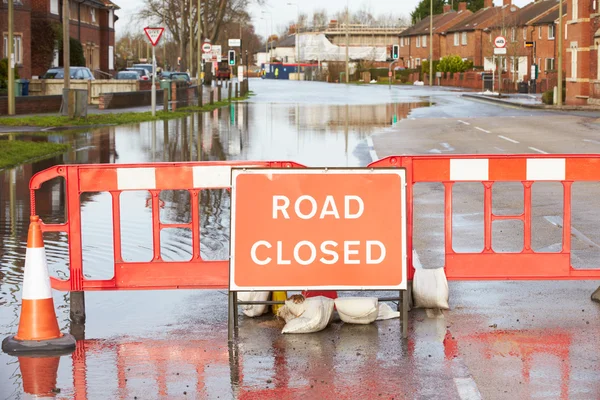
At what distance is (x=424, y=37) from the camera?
12525 centimetres

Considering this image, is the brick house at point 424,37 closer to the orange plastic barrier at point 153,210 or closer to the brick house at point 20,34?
the brick house at point 20,34

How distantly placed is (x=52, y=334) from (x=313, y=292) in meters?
1.96

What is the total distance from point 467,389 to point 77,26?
2503 inches

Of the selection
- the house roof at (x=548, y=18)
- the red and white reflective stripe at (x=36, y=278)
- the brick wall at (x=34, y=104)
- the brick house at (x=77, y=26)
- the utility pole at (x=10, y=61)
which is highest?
the house roof at (x=548, y=18)

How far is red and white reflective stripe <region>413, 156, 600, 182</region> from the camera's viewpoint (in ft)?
27.1

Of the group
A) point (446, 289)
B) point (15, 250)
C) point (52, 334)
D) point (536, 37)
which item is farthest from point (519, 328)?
point (536, 37)

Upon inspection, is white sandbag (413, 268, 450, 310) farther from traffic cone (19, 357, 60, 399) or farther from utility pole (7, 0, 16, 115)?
utility pole (7, 0, 16, 115)

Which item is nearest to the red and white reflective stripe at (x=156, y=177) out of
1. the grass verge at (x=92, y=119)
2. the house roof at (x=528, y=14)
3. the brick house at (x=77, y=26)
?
the grass verge at (x=92, y=119)

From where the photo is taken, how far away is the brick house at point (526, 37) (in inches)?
3378

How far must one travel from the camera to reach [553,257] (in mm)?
8266

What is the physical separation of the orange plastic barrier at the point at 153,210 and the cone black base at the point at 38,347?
970 millimetres

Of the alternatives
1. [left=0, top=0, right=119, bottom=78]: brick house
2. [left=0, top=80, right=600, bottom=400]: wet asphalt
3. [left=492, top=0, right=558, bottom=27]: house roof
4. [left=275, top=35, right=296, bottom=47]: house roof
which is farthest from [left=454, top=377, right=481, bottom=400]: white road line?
[left=275, top=35, right=296, bottom=47]: house roof

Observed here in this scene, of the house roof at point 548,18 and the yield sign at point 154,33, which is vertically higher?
the house roof at point 548,18

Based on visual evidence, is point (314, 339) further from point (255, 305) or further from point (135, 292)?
point (135, 292)
